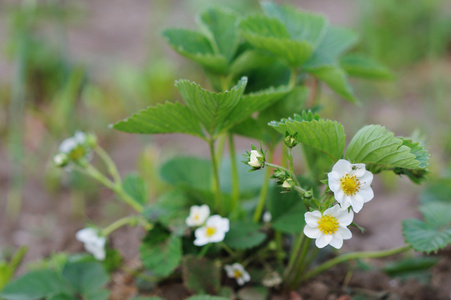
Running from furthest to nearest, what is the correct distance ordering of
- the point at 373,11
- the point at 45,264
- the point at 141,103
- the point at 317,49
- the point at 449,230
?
1. the point at 373,11
2. the point at 141,103
3. the point at 45,264
4. the point at 317,49
5. the point at 449,230

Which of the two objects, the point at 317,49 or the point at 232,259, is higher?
the point at 317,49

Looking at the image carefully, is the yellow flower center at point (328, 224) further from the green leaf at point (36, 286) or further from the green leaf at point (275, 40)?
the green leaf at point (36, 286)

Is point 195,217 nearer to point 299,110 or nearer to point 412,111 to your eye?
point 299,110

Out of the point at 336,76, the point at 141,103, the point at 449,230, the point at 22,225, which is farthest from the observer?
the point at 141,103

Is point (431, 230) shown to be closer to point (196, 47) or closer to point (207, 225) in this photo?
point (207, 225)

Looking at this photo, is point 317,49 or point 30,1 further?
point 30,1

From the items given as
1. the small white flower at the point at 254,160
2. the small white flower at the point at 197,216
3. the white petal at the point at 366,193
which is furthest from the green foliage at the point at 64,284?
the white petal at the point at 366,193

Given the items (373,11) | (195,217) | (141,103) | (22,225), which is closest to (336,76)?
(195,217)
